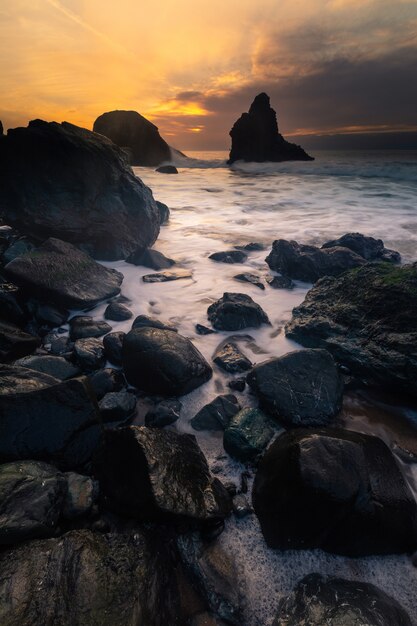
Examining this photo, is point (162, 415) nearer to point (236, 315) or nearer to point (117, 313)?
point (236, 315)

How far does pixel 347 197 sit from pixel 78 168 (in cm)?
1410

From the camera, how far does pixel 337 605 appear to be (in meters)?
1.86

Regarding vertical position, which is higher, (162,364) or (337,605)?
(162,364)

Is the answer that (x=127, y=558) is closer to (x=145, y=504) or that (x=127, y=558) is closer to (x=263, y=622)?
(x=145, y=504)

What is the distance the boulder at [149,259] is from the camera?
22.3 ft

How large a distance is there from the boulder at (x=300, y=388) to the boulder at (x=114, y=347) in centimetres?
151

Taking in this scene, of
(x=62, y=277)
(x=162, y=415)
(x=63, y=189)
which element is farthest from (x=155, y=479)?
(x=63, y=189)

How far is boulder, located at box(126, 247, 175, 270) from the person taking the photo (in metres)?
6.80

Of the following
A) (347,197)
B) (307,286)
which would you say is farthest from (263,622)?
(347,197)

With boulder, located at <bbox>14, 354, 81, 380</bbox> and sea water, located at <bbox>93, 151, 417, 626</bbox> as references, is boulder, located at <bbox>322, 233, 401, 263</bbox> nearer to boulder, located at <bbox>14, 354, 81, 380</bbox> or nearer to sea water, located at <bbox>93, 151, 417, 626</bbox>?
sea water, located at <bbox>93, 151, 417, 626</bbox>

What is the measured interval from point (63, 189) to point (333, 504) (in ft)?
23.0

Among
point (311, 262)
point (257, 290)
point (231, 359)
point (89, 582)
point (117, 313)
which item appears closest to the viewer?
point (89, 582)

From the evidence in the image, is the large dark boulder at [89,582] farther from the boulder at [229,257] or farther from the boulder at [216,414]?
Result: the boulder at [229,257]

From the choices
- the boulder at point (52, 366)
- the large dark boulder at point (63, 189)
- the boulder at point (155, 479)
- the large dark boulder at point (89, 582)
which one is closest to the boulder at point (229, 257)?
the large dark boulder at point (63, 189)
